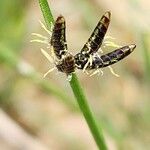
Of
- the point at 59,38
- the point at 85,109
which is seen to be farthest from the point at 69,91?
the point at 59,38

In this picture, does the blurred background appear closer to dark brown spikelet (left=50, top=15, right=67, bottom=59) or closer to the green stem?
the green stem

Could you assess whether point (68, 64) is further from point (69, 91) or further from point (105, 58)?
point (69, 91)

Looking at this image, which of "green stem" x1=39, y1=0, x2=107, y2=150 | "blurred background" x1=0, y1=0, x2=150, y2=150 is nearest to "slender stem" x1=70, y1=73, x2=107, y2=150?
"green stem" x1=39, y1=0, x2=107, y2=150

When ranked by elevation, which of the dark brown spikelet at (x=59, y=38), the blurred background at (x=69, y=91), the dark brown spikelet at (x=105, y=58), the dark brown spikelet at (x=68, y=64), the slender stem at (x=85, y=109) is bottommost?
the blurred background at (x=69, y=91)

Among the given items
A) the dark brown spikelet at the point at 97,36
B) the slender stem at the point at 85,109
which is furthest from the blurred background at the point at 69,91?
the dark brown spikelet at the point at 97,36

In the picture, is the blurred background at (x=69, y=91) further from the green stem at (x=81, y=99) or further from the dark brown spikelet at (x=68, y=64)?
the dark brown spikelet at (x=68, y=64)
